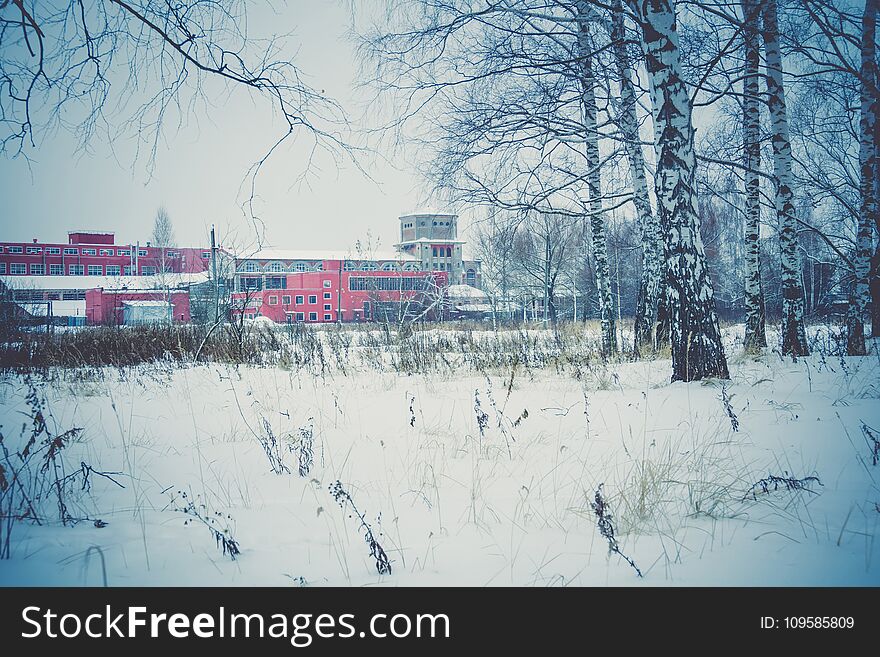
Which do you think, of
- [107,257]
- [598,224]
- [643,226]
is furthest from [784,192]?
[107,257]

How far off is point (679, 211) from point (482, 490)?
12.5 feet

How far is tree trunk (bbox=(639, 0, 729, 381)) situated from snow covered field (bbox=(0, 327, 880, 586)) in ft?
1.27

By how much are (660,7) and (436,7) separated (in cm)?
294

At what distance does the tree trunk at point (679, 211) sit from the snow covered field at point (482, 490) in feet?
1.27

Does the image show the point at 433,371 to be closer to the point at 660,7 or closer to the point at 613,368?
the point at 613,368

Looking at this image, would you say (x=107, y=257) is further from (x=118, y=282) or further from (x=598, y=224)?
(x=598, y=224)

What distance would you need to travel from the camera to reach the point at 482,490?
2.87m

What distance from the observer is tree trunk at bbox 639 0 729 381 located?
5047mm

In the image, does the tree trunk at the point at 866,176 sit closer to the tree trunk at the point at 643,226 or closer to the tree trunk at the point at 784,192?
the tree trunk at the point at 784,192

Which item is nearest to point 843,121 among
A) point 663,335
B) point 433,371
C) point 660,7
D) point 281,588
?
point 663,335

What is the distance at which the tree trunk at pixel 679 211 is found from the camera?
5.05 m

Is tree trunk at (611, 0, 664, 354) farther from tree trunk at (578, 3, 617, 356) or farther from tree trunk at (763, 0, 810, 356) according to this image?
tree trunk at (763, 0, 810, 356)

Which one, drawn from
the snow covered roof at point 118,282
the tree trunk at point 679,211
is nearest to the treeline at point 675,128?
the tree trunk at point 679,211

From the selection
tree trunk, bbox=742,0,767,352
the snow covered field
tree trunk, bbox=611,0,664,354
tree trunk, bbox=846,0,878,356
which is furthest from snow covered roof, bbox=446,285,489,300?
the snow covered field
